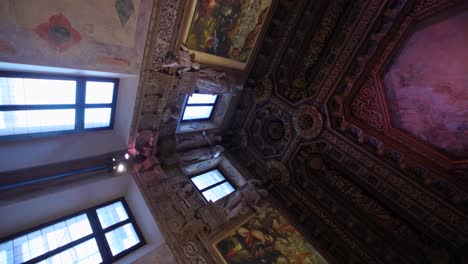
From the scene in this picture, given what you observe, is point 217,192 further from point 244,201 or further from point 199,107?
point 199,107

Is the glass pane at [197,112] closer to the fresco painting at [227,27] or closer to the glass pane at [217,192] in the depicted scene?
the fresco painting at [227,27]

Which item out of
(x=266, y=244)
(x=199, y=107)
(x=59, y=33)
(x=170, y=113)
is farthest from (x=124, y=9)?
(x=266, y=244)

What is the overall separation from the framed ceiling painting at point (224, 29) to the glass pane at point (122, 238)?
14.7ft

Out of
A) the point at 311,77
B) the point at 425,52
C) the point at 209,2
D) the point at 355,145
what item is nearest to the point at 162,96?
the point at 209,2

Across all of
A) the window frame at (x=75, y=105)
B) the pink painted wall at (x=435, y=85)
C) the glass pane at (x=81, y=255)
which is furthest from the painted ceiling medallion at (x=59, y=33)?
the pink painted wall at (x=435, y=85)

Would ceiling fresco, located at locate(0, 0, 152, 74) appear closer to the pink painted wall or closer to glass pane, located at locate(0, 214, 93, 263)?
glass pane, located at locate(0, 214, 93, 263)

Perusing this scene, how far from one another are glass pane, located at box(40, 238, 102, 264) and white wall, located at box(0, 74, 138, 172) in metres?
1.78

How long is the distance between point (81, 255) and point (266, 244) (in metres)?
3.96

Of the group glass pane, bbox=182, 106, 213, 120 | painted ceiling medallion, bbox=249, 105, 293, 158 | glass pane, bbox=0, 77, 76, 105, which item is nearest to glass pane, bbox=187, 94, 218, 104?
glass pane, bbox=182, 106, 213, 120

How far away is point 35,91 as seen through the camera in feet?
12.7

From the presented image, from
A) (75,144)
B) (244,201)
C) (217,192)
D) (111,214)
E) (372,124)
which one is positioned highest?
(75,144)

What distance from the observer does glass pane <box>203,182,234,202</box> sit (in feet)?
20.4

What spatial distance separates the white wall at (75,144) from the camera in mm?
3732

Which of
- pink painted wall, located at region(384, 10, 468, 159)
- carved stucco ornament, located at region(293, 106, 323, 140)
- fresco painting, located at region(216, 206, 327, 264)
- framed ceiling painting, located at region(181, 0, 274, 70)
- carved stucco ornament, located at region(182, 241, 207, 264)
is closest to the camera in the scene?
pink painted wall, located at region(384, 10, 468, 159)
